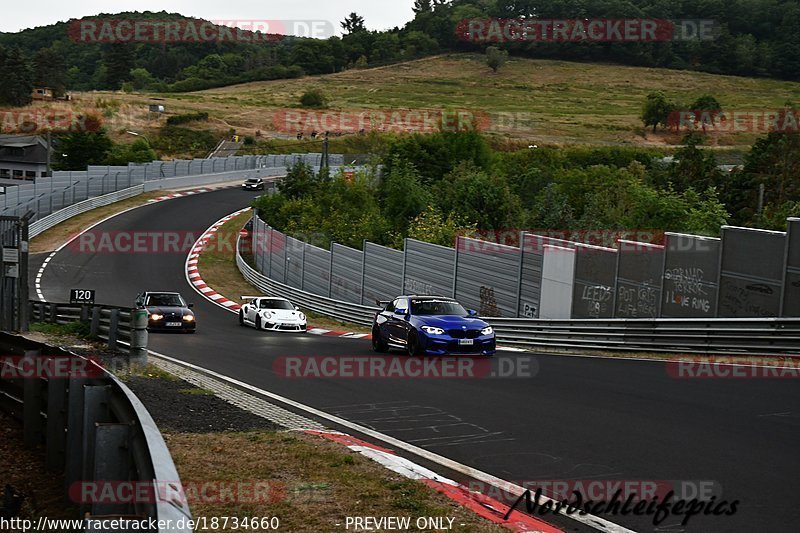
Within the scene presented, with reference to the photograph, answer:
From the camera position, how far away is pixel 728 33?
18562cm

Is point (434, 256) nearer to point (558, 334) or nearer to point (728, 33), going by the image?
point (558, 334)

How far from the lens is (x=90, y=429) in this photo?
822cm

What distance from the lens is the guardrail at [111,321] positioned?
58.6 feet

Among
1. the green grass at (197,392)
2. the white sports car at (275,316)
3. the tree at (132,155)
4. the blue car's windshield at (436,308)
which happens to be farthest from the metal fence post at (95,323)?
the tree at (132,155)

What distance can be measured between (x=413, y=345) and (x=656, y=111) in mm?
116174

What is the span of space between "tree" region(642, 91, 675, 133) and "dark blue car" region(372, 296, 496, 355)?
114055mm

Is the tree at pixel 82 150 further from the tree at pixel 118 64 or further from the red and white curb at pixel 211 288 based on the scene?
the tree at pixel 118 64

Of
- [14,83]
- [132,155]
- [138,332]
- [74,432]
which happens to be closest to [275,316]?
[138,332]

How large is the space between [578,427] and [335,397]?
4.46 meters

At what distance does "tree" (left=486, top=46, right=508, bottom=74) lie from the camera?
187 meters

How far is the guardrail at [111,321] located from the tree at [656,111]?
114m

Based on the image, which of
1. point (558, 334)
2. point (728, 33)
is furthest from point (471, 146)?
point (728, 33)

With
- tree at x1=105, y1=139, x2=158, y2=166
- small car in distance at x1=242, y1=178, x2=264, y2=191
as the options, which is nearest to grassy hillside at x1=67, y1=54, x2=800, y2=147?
tree at x1=105, y1=139, x2=158, y2=166

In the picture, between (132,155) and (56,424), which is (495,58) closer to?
(132,155)
